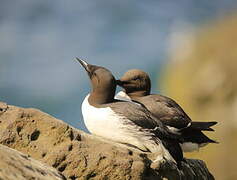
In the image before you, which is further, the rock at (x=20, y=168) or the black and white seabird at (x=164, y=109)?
the black and white seabird at (x=164, y=109)

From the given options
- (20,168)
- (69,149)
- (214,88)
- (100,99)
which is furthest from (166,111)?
(214,88)

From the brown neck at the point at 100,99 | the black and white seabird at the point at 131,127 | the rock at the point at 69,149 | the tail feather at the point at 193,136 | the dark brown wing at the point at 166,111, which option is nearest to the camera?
the rock at the point at 69,149

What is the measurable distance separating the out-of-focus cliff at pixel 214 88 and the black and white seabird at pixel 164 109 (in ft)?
29.1

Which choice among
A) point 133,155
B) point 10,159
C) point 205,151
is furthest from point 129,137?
point 205,151

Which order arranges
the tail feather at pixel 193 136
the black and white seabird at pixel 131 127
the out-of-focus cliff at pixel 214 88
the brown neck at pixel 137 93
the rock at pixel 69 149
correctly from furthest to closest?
the out-of-focus cliff at pixel 214 88
the brown neck at pixel 137 93
the tail feather at pixel 193 136
the black and white seabird at pixel 131 127
the rock at pixel 69 149

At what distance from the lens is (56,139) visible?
5.70m

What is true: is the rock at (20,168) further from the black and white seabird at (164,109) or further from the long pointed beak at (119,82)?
the long pointed beak at (119,82)

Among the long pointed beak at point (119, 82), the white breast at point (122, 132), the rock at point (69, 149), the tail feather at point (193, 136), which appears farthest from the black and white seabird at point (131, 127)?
the long pointed beak at point (119, 82)

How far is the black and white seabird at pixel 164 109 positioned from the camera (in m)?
7.52

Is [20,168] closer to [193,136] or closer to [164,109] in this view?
[164,109]

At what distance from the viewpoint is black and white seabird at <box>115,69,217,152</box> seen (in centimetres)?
752

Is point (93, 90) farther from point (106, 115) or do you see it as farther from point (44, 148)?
point (44, 148)

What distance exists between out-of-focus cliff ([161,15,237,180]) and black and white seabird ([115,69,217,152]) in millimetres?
8885

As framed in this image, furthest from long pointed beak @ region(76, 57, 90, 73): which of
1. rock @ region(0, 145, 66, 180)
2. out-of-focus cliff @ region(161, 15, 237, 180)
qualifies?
out-of-focus cliff @ region(161, 15, 237, 180)
